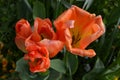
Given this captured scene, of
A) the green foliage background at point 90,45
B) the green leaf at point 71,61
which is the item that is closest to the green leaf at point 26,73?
the green leaf at point 71,61

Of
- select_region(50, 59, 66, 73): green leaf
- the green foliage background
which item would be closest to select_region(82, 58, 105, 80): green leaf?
the green foliage background

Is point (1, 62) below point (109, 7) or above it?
below

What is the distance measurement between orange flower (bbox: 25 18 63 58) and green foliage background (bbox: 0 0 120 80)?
27 centimetres

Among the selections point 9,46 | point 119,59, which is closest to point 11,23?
point 9,46

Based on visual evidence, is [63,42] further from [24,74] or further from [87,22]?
[24,74]

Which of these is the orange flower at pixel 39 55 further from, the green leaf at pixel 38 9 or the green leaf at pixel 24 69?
the green leaf at pixel 38 9

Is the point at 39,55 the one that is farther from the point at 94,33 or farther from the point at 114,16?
the point at 114,16

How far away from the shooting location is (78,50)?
40.7 inches

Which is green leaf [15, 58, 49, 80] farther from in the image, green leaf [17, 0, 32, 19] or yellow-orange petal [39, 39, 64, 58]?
green leaf [17, 0, 32, 19]

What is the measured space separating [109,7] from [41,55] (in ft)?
2.26

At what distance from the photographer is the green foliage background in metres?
1.35

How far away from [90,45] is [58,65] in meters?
0.33

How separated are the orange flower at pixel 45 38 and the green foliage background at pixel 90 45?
267 mm

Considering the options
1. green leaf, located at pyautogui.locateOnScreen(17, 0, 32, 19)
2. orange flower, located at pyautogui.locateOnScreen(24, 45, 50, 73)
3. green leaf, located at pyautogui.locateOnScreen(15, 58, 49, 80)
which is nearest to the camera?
orange flower, located at pyautogui.locateOnScreen(24, 45, 50, 73)
